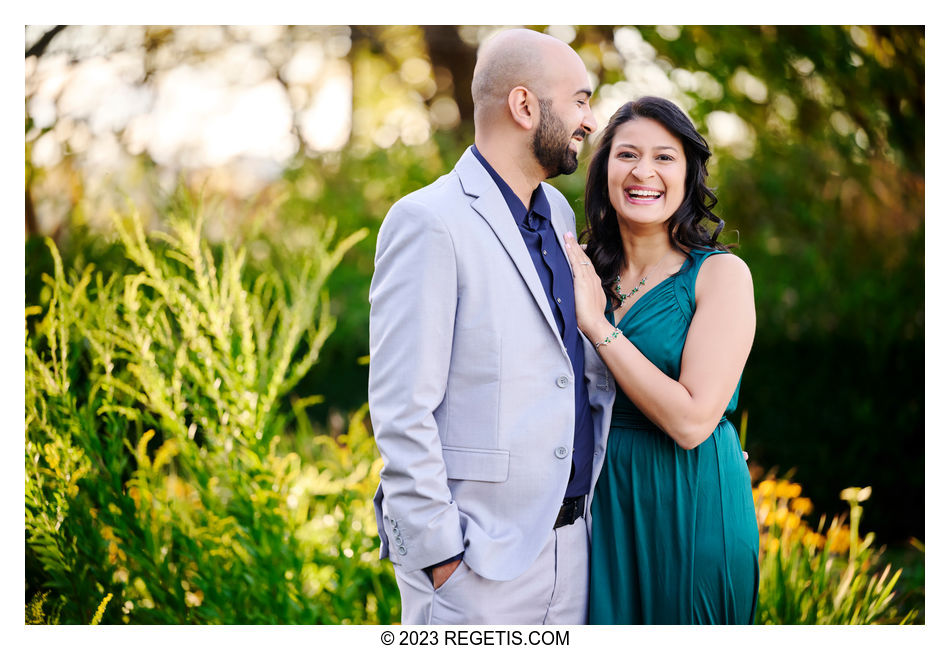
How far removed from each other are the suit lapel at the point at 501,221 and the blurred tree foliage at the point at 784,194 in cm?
251

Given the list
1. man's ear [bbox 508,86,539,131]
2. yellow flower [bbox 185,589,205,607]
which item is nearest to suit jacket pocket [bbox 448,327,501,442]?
man's ear [bbox 508,86,539,131]

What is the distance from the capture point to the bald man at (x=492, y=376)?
1976 millimetres

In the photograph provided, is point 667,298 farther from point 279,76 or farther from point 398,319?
point 279,76

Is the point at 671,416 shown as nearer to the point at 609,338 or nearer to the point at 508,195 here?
the point at 609,338

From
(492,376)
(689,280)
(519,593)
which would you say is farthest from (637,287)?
(519,593)

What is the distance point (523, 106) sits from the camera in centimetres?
223

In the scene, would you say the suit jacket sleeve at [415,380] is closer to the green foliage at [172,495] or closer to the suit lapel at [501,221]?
the suit lapel at [501,221]

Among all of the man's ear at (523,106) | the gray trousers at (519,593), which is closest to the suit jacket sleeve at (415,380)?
the gray trousers at (519,593)

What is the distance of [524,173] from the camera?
7.52 ft

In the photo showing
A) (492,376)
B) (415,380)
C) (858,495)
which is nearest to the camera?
(415,380)

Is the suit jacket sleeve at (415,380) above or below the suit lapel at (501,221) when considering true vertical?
below

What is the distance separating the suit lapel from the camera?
212 cm

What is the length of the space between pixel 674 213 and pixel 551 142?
515 millimetres

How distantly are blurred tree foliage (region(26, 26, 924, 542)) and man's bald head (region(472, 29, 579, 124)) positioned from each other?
7.97 feet
